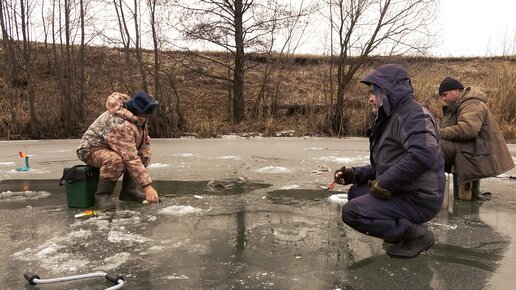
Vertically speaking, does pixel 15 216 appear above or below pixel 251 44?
below

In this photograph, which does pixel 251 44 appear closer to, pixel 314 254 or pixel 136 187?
pixel 136 187

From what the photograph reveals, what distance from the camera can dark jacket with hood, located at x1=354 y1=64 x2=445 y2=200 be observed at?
299 centimetres

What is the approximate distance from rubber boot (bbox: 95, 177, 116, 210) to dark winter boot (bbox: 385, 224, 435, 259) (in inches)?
108

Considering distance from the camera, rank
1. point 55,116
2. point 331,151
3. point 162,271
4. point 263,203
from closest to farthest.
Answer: point 162,271 < point 263,203 < point 331,151 < point 55,116

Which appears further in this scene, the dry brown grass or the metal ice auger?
the dry brown grass

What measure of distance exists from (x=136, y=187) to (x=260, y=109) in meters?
9.14

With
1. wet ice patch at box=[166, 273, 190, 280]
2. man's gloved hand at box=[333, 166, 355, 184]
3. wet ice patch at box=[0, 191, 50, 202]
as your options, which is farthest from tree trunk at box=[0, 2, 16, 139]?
man's gloved hand at box=[333, 166, 355, 184]

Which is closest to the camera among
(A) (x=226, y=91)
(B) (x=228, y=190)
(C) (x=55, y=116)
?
(B) (x=228, y=190)

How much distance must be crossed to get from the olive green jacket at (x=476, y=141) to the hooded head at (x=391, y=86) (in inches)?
80.1

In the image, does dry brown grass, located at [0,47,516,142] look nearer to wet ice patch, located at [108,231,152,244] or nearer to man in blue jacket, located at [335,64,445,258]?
wet ice patch, located at [108,231,152,244]

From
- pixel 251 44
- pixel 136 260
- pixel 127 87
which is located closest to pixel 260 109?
pixel 251 44

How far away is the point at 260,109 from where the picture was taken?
1402 cm

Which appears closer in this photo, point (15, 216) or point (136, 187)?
point (15, 216)

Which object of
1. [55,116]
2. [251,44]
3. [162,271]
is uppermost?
[251,44]
